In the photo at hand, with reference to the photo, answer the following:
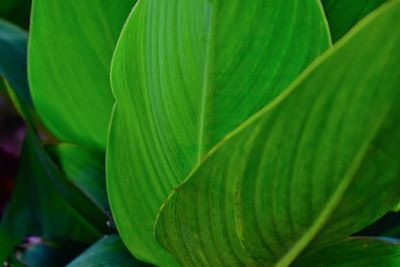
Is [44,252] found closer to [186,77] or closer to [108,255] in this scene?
[108,255]

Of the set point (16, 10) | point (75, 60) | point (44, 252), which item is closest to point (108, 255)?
point (44, 252)

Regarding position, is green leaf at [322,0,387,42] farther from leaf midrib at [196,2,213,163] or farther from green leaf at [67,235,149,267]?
green leaf at [67,235,149,267]

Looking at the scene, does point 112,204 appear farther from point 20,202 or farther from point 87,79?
point 20,202

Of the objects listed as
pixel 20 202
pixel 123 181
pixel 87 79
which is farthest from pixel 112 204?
pixel 20 202

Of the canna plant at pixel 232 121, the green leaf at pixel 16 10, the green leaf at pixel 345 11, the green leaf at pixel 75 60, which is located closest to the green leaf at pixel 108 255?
the canna plant at pixel 232 121

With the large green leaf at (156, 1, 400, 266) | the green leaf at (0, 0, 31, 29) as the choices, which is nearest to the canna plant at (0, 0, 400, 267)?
the large green leaf at (156, 1, 400, 266)

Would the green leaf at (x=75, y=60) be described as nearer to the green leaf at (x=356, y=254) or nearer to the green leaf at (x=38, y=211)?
the green leaf at (x=38, y=211)
